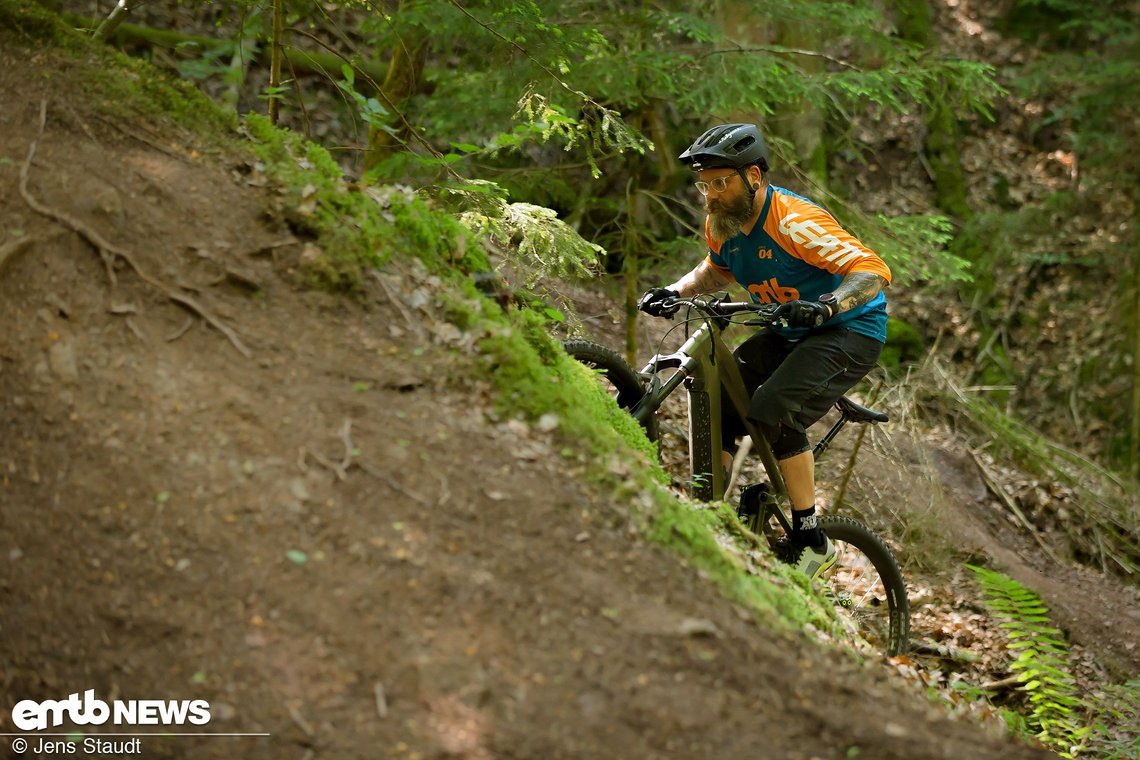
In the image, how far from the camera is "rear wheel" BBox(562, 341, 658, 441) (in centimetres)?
486

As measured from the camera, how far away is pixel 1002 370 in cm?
1229

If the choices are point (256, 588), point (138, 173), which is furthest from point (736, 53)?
point (256, 588)

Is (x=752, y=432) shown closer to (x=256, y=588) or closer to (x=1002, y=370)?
(x=256, y=588)

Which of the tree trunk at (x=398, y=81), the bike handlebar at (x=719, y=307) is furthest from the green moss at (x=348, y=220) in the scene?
the tree trunk at (x=398, y=81)

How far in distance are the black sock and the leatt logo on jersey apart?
1.48 m

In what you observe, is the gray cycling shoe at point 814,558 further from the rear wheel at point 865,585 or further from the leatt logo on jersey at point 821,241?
the leatt logo on jersey at point 821,241

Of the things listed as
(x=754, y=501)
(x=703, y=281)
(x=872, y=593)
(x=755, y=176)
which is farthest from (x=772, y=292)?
(x=872, y=593)

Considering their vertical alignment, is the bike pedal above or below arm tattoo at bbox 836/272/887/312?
below

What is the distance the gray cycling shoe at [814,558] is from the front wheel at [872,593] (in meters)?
0.21

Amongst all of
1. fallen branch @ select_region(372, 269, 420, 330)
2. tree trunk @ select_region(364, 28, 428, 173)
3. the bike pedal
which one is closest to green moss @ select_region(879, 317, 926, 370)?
the bike pedal

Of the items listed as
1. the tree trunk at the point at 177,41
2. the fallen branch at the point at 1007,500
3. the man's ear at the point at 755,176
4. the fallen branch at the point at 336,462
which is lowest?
the fallen branch at the point at 1007,500

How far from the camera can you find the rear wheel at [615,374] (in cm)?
486

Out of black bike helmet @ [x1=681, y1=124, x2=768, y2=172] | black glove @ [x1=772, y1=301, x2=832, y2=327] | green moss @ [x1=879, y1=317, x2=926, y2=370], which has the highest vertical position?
black bike helmet @ [x1=681, y1=124, x2=768, y2=172]

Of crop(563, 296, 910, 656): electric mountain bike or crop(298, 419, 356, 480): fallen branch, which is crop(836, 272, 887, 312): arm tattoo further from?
crop(298, 419, 356, 480): fallen branch
